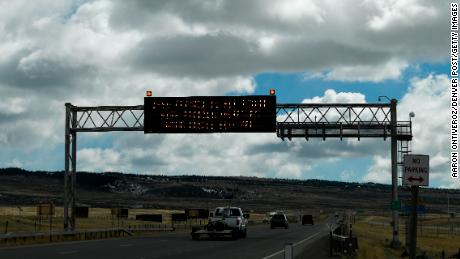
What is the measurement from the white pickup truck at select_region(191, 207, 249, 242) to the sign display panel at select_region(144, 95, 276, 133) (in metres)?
5.51

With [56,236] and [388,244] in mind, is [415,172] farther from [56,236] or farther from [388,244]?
[388,244]

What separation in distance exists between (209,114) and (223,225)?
7.70 metres

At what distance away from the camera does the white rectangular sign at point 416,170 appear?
14.5 metres

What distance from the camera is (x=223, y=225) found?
1740 inches

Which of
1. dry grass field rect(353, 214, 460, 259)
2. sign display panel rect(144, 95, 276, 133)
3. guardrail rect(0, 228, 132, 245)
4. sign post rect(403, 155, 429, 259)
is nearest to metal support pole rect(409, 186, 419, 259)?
sign post rect(403, 155, 429, 259)

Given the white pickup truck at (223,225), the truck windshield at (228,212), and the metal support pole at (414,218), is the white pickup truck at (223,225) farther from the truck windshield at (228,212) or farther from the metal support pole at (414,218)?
the metal support pole at (414,218)

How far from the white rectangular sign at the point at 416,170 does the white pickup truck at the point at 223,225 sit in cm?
2922

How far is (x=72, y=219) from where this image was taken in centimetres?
5178

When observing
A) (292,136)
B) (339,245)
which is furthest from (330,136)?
(339,245)

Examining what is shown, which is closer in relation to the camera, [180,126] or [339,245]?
[339,245]

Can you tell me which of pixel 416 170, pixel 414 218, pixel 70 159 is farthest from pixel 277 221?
pixel 416 170

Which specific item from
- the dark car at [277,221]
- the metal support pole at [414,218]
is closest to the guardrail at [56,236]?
the metal support pole at [414,218]

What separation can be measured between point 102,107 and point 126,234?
9.55 metres

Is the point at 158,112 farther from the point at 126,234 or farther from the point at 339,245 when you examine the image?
the point at 339,245
